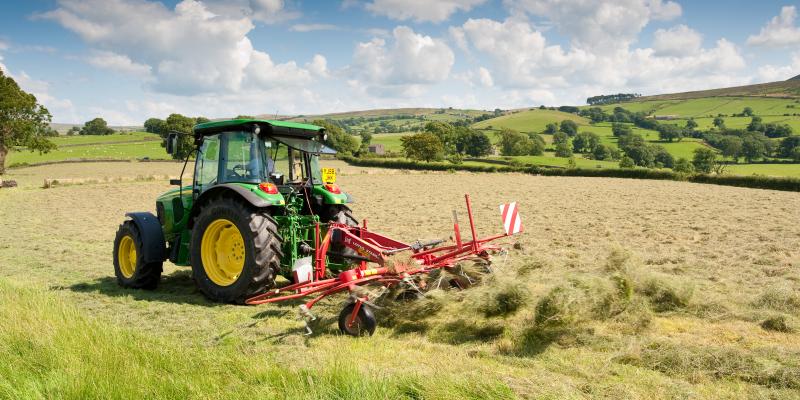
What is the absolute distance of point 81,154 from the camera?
5641cm

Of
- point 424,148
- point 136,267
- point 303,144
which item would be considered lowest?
point 136,267

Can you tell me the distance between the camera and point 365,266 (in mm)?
6586

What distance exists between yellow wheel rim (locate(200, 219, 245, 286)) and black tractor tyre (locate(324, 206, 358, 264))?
114cm

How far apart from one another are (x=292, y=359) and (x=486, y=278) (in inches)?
85.1

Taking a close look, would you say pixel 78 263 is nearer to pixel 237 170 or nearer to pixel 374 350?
pixel 237 170

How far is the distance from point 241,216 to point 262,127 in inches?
51.0

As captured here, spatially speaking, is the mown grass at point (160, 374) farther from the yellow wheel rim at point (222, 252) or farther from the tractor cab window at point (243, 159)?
the tractor cab window at point (243, 159)

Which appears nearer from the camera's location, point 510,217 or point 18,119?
point 510,217

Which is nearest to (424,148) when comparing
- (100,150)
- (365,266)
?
(100,150)

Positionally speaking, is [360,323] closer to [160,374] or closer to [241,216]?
[160,374]

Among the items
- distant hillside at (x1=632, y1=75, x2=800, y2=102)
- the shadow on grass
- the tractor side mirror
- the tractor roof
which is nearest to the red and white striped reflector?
the tractor roof

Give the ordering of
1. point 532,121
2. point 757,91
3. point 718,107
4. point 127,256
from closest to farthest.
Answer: point 127,256 < point 718,107 < point 532,121 < point 757,91

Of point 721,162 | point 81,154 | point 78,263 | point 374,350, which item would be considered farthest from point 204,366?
point 721,162

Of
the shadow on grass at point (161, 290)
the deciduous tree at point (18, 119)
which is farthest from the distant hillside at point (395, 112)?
the shadow on grass at point (161, 290)
